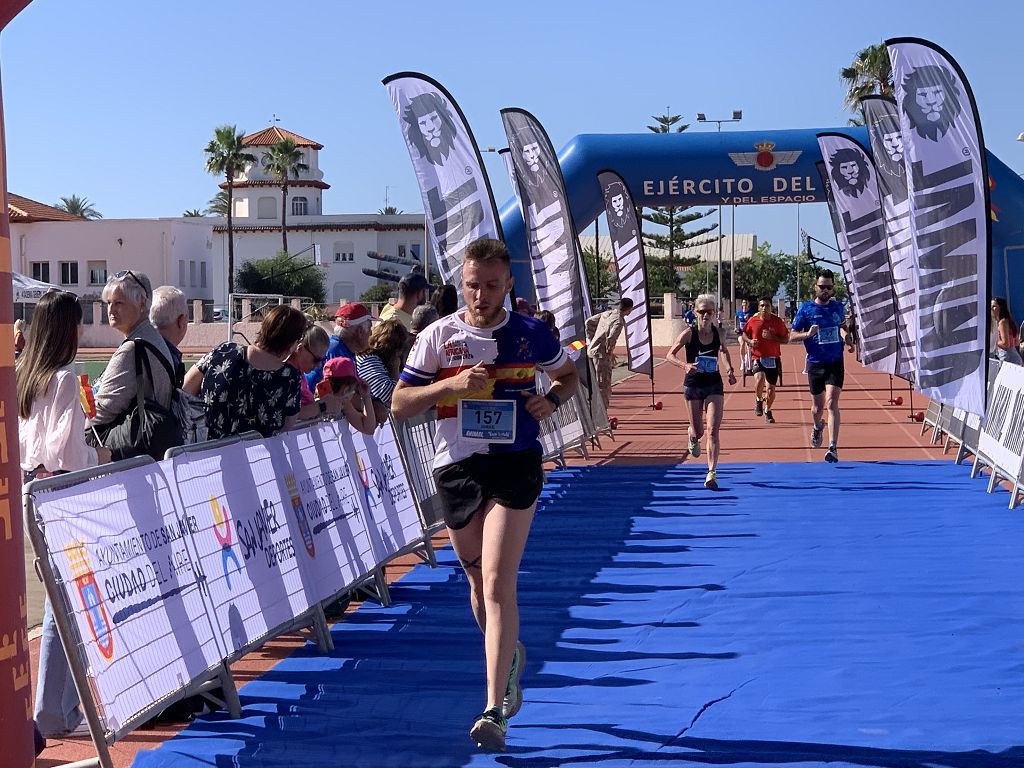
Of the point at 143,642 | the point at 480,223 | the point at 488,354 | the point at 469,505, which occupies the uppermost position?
the point at 480,223

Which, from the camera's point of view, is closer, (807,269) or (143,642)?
(143,642)

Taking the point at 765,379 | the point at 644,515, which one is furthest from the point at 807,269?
the point at 644,515

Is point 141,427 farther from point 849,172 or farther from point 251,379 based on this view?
point 849,172

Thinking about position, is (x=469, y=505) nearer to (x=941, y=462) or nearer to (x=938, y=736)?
(x=938, y=736)

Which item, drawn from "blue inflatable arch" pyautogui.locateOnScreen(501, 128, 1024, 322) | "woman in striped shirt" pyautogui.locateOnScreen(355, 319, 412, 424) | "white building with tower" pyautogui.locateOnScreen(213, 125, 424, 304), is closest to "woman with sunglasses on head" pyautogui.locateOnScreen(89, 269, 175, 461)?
"woman in striped shirt" pyautogui.locateOnScreen(355, 319, 412, 424)

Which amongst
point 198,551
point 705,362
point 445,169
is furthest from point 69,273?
point 198,551

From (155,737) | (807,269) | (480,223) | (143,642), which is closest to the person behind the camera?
(143,642)

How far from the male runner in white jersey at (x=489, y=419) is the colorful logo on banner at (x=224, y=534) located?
3.40 feet

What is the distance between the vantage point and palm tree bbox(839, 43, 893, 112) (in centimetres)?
5175

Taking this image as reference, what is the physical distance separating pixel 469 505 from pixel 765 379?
16647 millimetres

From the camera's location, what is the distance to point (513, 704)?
5566 mm

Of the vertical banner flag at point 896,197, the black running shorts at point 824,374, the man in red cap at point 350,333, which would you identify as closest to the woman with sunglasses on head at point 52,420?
the man in red cap at point 350,333

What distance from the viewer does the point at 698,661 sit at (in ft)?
23.1

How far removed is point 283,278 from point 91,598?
10198 centimetres
